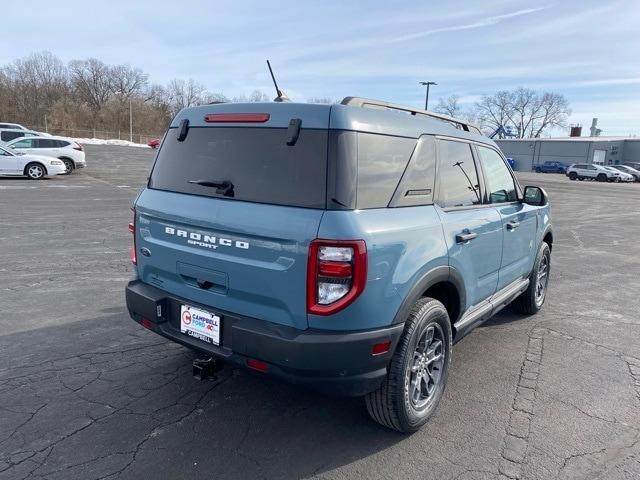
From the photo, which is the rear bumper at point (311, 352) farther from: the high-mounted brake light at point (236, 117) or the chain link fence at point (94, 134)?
the chain link fence at point (94, 134)

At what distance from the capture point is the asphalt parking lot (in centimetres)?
266

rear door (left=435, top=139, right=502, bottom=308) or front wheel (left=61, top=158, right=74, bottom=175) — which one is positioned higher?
rear door (left=435, top=139, right=502, bottom=308)

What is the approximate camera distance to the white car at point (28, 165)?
1872cm

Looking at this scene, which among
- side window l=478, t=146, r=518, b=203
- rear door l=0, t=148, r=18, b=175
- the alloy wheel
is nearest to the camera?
the alloy wheel

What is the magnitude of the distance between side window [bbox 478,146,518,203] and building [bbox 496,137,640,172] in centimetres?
6957

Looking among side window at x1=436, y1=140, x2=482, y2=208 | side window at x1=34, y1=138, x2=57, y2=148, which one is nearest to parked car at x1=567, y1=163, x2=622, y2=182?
side window at x1=34, y1=138, x2=57, y2=148

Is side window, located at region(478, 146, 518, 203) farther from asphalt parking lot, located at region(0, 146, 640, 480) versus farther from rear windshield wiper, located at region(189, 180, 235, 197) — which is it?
rear windshield wiper, located at region(189, 180, 235, 197)

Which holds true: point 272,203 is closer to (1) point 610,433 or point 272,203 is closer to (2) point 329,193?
(2) point 329,193

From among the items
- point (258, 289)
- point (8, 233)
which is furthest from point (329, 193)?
Answer: point (8, 233)

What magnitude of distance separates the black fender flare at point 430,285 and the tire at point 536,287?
2119mm

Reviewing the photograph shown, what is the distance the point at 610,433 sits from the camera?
307 cm

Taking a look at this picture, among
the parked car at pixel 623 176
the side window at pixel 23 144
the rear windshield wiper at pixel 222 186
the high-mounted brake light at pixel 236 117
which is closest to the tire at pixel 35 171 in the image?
the side window at pixel 23 144

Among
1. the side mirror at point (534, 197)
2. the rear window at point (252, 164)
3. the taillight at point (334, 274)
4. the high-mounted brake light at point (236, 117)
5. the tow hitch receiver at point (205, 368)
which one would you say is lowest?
the tow hitch receiver at point (205, 368)

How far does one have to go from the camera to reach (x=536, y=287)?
17.1 ft
